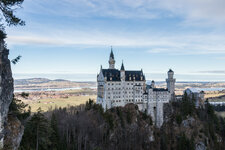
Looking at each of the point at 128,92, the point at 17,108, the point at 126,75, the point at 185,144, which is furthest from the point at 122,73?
the point at 17,108

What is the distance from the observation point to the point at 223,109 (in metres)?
177

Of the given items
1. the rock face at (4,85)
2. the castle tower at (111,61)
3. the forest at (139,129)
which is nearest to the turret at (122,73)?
the castle tower at (111,61)

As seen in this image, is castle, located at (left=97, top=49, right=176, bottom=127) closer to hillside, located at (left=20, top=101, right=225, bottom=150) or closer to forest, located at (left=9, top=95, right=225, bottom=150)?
forest, located at (left=9, top=95, right=225, bottom=150)

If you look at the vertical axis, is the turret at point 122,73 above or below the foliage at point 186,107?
above

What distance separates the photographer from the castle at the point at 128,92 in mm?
79625

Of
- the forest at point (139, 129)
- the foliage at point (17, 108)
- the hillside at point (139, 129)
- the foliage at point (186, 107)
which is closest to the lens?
the foliage at point (17, 108)

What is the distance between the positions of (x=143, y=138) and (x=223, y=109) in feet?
433

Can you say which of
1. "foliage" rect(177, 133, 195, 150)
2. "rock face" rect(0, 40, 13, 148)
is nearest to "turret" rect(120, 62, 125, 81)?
"foliage" rect(177, 133, 195, 150)

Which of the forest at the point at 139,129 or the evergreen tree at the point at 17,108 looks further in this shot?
the forest at the point at 139,129

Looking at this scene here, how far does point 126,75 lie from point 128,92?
7.70 m

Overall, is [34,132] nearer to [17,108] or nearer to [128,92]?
[17,108]

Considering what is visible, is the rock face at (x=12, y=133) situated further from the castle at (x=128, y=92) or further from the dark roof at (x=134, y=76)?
the dark roof at (x=134, y=76)

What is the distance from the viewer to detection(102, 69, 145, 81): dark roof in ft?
266

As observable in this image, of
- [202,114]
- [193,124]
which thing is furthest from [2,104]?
[202,114]
